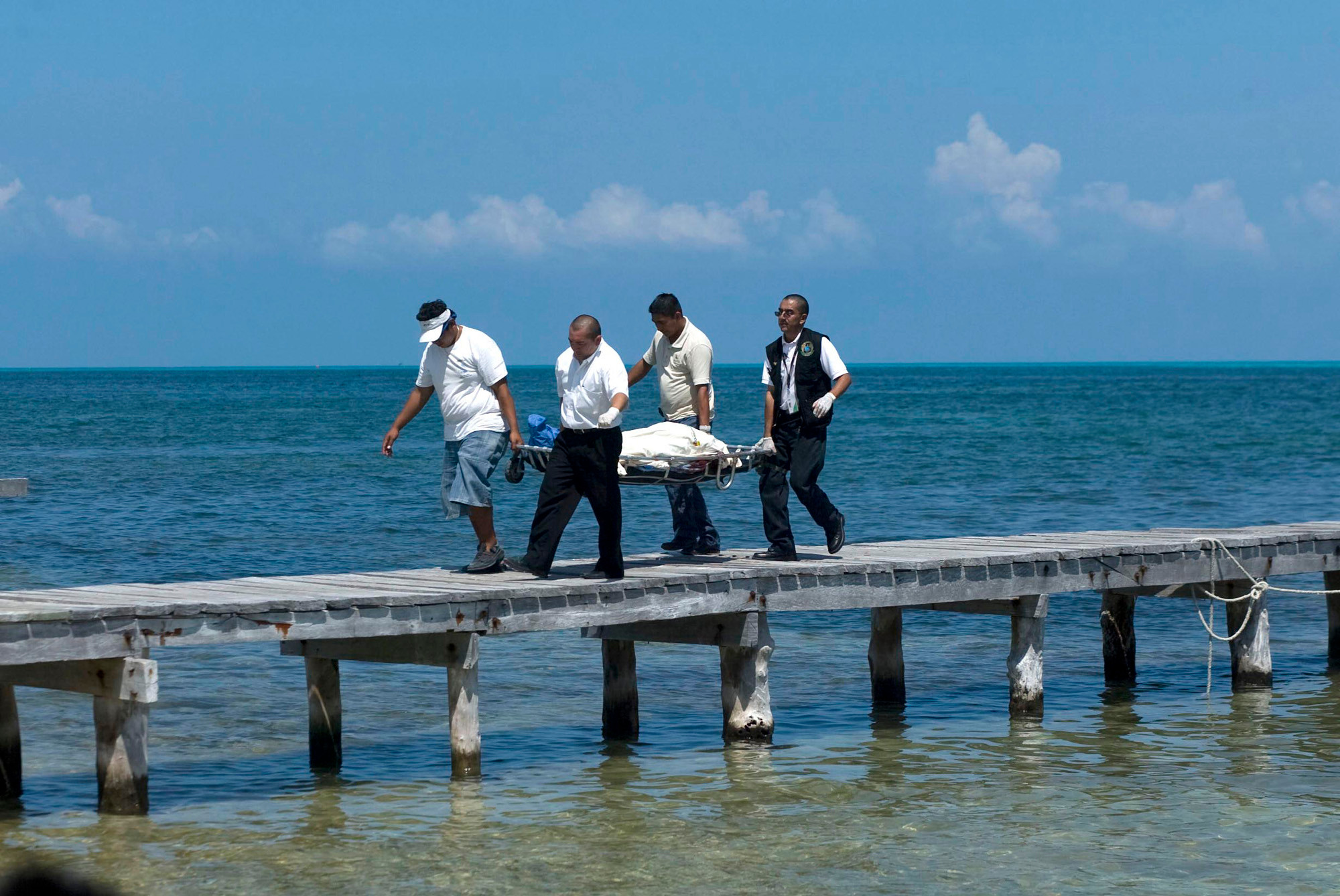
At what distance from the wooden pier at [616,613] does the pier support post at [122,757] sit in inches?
0.4

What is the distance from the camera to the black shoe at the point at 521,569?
1002 cm

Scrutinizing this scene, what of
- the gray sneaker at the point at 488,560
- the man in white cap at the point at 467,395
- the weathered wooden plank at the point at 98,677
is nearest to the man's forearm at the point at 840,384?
the man in white cap at the point at 467,395

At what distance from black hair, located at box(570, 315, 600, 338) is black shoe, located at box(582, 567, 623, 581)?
59.5 inches

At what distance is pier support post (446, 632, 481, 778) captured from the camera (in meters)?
9.52

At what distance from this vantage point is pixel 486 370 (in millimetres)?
9547

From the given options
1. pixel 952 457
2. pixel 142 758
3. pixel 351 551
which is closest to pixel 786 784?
pixel 142 758

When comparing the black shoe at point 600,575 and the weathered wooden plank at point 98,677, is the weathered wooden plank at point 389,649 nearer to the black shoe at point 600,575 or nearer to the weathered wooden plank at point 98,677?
the black shoe at point 600,575

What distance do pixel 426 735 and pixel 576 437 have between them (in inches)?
132

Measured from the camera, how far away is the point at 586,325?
9.38 metres

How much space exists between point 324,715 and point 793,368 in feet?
12.0

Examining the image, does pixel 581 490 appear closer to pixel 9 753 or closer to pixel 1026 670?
pixel 9 753

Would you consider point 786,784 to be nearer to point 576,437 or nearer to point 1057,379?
point 576,437

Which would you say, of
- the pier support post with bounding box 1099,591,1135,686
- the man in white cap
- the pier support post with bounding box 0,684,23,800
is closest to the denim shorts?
the man in white cap

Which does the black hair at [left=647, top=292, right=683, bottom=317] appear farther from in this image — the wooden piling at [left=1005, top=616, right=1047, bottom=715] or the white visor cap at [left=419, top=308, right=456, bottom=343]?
the wooden piling at [left=1005, top=616, right=1047, bottom=715]
